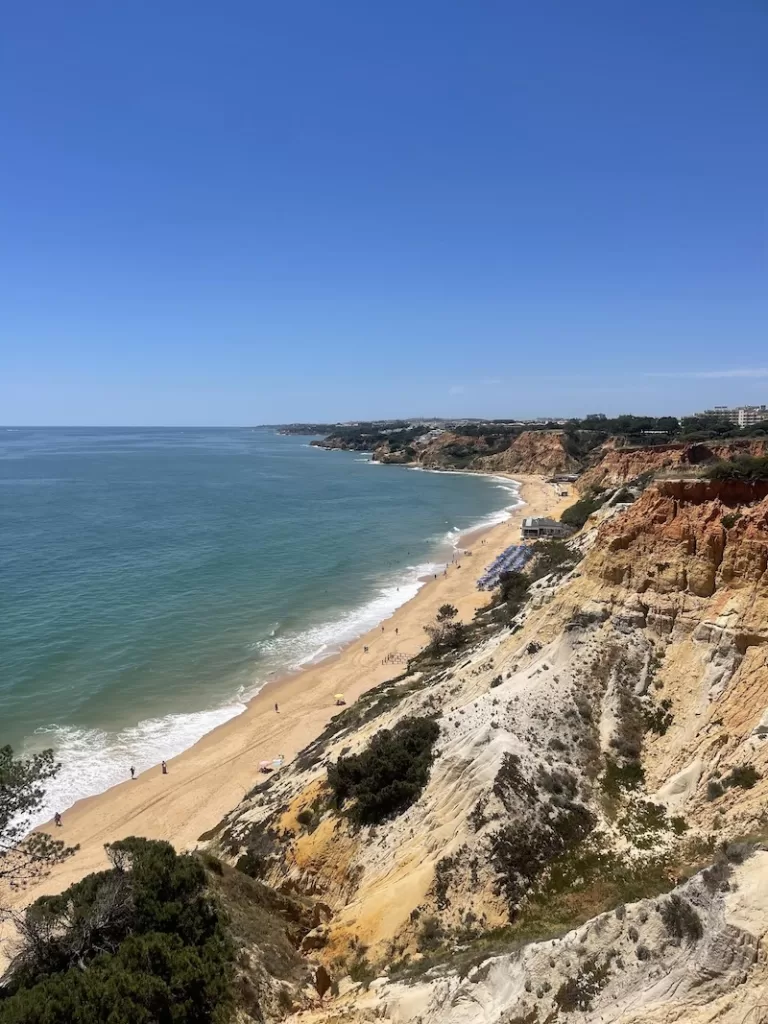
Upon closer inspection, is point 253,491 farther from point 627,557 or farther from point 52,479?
point 627,557

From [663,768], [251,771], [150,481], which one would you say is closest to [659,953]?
[663,768]

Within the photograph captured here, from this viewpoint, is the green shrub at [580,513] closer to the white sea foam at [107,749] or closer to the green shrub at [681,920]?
the white sea foam at [107,749]

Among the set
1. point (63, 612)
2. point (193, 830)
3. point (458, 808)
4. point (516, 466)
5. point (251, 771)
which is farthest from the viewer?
point (516, 466)

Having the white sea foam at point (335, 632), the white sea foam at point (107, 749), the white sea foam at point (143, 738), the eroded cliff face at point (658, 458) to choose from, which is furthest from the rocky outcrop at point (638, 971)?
the eroded cliff face at point (658, 458)

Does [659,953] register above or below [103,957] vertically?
above

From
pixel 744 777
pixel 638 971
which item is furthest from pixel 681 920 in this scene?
pixel 744 777

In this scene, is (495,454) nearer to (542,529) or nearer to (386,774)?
(542,529)
